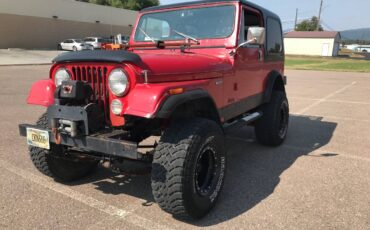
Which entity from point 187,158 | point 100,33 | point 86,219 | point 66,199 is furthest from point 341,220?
point 100,33

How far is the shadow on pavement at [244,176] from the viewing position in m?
3.57

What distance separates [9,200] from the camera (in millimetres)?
3533

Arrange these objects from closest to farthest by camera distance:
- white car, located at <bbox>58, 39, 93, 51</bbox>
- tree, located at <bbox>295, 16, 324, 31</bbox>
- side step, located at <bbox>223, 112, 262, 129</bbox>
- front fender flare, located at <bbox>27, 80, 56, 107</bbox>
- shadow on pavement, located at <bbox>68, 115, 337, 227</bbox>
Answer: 1. front fender flare, located at <bbox>27, 80, 56, 107</bbox>
2. shadow on pavement, located at <bbox>68, 115, 337, 227</bbox>
3. side step, located at <bbox>223, 112, 262, 129</bbox>
4. white car, located at <bbox>58, 39, 93, 51</bbox>
5. tree, located at <bbox>295, 16, 324, 31</bbox>

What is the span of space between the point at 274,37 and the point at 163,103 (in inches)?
144

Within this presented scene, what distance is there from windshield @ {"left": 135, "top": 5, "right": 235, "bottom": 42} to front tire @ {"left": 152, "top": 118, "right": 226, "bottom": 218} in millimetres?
1510

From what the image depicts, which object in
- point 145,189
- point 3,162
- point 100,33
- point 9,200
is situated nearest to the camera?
point 9,200

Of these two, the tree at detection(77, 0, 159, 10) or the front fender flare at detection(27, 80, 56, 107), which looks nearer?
the front fender flare at detection(27, 80, 56, 107)

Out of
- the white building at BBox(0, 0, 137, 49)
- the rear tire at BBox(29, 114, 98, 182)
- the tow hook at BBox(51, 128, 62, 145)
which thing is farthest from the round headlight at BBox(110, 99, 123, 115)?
the white building at BBox(0, 0, 137, 49)

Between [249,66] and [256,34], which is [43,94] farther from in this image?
[249,66]

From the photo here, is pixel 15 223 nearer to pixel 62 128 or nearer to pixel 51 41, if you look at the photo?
pixel 62 128

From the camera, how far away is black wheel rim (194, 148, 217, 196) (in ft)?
11.3

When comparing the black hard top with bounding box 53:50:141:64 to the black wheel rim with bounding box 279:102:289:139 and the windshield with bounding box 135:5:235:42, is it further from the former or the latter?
the black wheel rim with bounding box 279:102:289:139

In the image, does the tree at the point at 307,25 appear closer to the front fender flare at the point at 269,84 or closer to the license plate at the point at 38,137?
the front fender flare at the point at 269,84

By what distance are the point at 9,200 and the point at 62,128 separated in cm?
108
